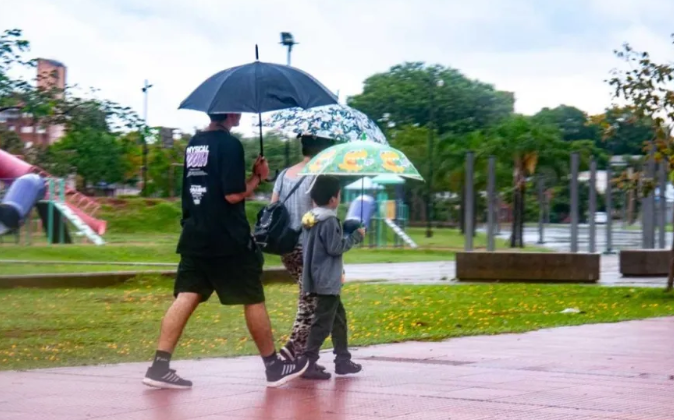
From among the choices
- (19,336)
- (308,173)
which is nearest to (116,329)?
(19,336)

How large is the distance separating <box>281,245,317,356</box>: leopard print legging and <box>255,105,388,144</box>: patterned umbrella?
83 cm

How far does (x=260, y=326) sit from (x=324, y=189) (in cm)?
105

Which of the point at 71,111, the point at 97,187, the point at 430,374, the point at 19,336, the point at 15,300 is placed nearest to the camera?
the point at 430,374

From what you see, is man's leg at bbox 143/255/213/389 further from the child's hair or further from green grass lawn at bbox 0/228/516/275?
green grass lawn at bbox 0/228/516/275

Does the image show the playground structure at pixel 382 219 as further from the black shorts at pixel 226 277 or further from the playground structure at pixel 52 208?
the black shorts at pixel 226 277

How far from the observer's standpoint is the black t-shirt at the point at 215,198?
8008 mm

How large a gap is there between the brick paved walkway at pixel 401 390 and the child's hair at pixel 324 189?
4.16ft

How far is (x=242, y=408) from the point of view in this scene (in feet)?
24.0

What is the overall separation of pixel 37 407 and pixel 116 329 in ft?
18.8

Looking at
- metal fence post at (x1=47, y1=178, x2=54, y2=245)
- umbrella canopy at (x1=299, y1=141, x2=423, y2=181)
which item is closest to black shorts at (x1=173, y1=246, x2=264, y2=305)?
umbrella canopy at (x1=299, y1=141, x2=423, y2=181)

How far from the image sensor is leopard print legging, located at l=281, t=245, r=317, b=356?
28.8 feet

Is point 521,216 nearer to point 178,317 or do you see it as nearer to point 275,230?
point 275,230

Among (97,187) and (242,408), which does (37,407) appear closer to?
A: (242,408)

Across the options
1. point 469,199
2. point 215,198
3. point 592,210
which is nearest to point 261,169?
point 215,198
